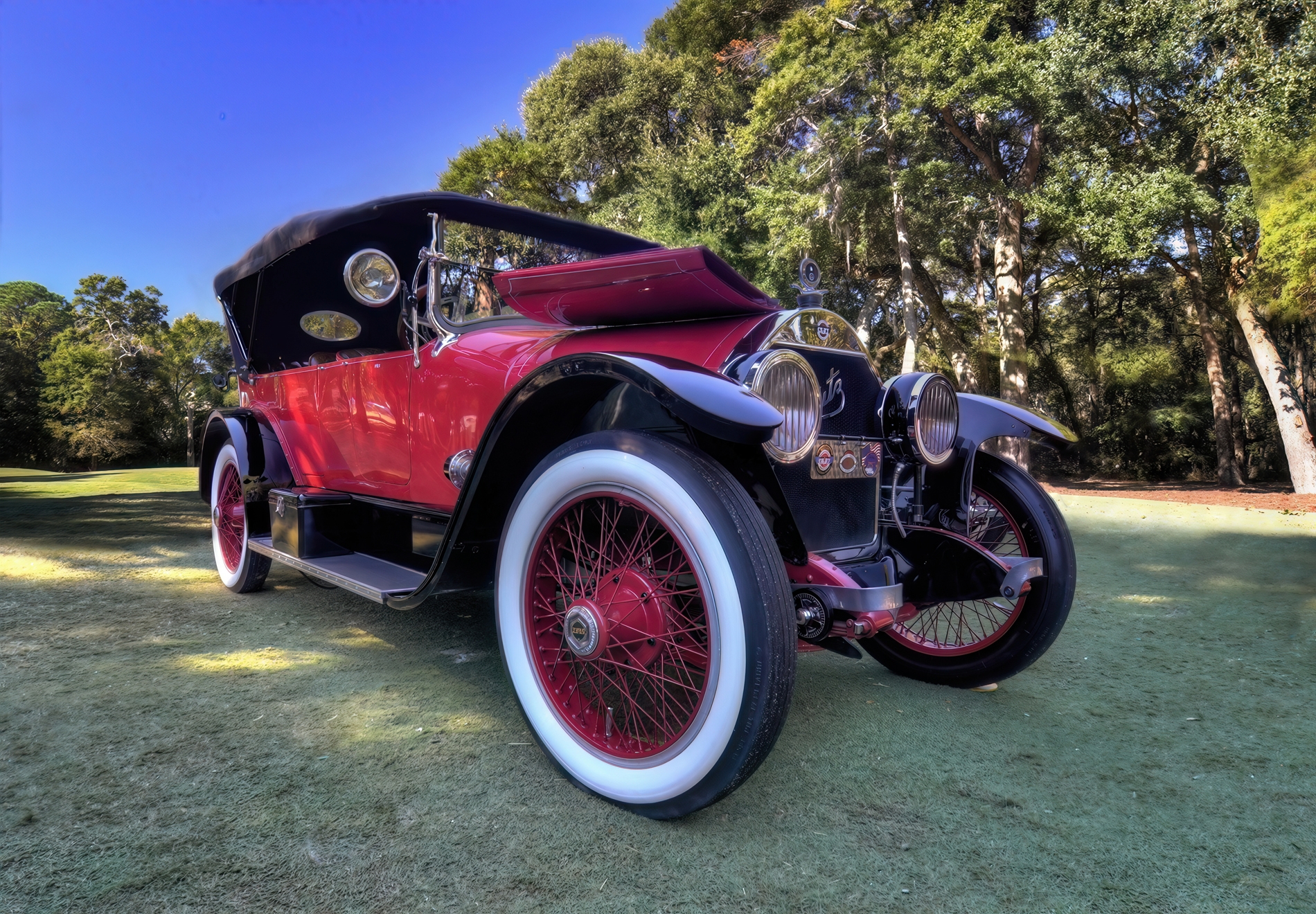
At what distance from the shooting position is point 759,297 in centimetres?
225

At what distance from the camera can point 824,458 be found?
2.18 meters

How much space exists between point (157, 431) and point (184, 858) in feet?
104

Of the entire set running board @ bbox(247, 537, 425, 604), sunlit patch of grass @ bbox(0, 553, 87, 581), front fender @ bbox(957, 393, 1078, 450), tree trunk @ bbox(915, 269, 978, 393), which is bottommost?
sunlit patch of grass @ bbox(0, 553, 87, 581)

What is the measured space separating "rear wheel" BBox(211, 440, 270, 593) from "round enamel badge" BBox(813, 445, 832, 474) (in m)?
3.00

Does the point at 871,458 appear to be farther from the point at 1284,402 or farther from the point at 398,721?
the point at 1284,402

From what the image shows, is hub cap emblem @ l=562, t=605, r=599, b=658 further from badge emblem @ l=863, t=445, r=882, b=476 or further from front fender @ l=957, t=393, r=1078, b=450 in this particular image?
front fender @ l=957, t=393, r=1078, b=450

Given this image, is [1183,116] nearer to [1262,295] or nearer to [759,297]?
[1262,295]

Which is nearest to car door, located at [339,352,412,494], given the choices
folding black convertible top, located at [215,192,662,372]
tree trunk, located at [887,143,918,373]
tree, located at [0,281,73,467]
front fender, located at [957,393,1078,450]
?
folding black convertible top, located at [215,192,662,372]

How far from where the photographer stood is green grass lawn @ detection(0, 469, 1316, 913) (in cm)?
142

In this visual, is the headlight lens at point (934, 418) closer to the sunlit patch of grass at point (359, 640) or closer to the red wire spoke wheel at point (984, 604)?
the red wire spoke wheel at point (984, 604)

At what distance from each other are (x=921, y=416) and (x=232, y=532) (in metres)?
3.78

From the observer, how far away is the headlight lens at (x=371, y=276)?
289 centimetres

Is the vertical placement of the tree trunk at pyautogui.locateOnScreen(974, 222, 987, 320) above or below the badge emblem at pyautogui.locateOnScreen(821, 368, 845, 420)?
above

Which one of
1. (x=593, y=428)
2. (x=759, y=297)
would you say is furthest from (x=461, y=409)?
(x=759, y=297)
